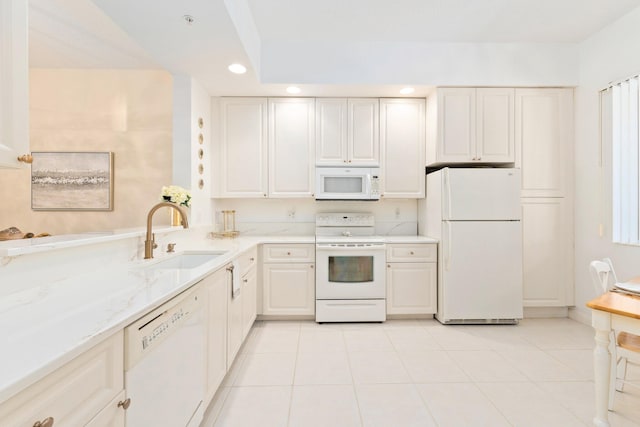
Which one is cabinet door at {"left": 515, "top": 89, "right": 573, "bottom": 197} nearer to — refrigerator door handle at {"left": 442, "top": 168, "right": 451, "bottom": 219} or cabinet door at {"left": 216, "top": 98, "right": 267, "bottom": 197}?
refrigerator door handle at {"left": 442, "top": 168, "right": 451, "bottom": 219}

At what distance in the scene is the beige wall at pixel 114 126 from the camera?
10.8 ft

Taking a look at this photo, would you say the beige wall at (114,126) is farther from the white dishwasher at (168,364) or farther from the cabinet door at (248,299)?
the white dishwasher at (168,364)

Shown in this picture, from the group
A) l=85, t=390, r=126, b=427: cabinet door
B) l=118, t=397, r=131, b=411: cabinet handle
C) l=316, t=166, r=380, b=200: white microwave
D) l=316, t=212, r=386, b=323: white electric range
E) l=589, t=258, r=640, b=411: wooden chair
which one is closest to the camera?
l=85, t=390, r=126, b=427: cabinet door

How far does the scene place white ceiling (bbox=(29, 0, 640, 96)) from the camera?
7.41 feet

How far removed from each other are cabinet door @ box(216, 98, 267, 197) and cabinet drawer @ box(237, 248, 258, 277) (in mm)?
860

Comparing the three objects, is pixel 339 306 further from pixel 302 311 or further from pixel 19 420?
pixel 19 420

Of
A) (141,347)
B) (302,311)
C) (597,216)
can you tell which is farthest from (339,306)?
(597,216)

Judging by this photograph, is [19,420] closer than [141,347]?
Yes

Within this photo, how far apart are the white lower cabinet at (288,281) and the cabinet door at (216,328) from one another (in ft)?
3.91

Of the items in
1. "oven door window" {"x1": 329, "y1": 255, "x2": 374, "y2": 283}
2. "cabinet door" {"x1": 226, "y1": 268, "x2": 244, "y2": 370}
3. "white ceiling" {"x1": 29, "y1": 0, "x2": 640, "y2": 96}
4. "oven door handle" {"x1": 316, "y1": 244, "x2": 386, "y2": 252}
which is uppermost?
"white ceiling" {"x1": 29, "y1": 0, "x2": 640, "y2": 96}

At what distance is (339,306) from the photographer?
10.5ft

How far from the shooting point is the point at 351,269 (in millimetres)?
3244

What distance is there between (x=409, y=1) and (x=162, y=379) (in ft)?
9.79

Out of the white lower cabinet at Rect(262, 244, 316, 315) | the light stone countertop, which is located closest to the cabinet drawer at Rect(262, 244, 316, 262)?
the white lower cabinet at Rect(262, 244, 316, 315)
